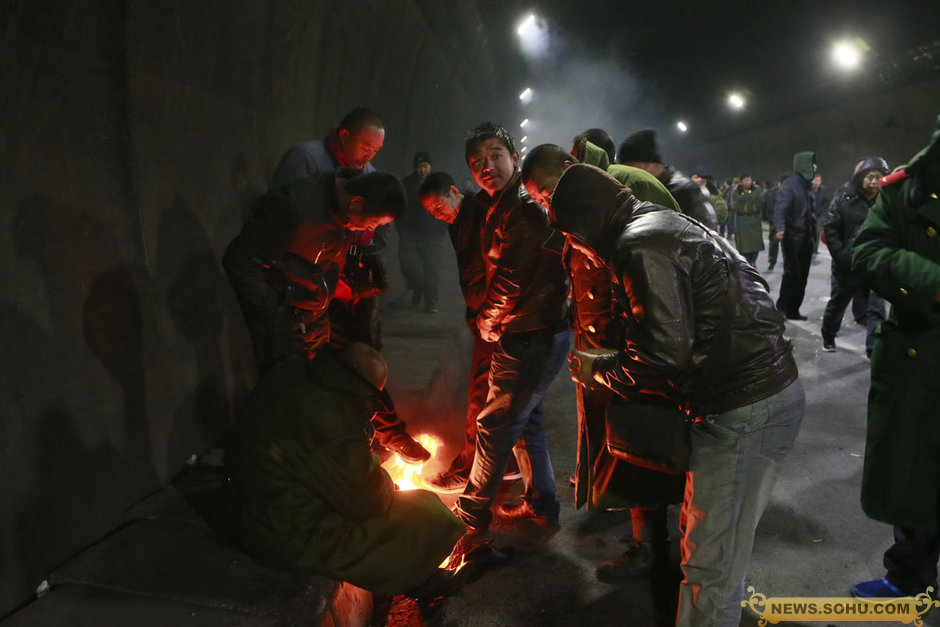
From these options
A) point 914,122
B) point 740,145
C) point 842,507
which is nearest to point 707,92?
point 740,145

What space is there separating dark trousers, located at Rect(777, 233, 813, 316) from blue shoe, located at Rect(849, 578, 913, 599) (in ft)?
20.4

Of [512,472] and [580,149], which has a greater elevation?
[580,149]

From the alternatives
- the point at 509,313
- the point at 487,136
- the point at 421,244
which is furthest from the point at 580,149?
the point at 421,244

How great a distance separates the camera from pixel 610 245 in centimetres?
229

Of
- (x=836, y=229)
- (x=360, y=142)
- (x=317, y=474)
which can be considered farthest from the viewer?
(x=836, y=229)

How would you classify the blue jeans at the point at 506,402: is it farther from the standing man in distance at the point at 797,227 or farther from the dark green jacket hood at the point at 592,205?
the standing man in distance at the point at 797,227

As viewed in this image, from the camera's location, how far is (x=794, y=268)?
8336 mm

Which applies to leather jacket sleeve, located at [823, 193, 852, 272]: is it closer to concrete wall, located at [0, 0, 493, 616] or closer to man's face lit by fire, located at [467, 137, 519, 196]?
man's face lit by fire, located at [467, 137, 519, 196]

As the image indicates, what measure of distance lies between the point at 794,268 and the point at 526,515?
6.55 m

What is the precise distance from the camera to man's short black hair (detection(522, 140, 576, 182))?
9.98 ft

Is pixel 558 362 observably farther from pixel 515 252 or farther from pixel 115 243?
pixel 115 243

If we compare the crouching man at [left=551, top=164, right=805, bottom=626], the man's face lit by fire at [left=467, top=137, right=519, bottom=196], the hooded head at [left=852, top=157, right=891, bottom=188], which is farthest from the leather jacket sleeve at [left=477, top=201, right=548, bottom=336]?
the hooded head at [left=852, top=157, right=891, bottom=188]

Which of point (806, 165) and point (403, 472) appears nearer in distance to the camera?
point (403, 472)

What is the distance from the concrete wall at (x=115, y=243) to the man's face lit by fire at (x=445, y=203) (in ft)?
5.14
